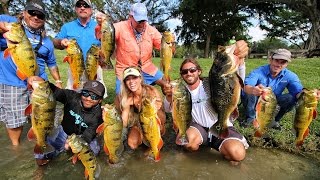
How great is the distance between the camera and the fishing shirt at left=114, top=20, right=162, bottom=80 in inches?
230

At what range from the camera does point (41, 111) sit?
425cm

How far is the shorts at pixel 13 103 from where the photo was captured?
5.63m

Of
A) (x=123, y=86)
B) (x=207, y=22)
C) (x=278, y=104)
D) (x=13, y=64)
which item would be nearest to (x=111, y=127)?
(x=123, y=86)

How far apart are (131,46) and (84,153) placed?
237cm

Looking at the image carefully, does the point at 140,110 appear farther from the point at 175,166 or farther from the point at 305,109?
the point at 305,109

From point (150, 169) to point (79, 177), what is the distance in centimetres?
114

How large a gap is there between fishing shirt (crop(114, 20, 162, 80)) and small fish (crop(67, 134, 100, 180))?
1.91 metres

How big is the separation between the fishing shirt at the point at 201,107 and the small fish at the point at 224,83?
26.9 inches

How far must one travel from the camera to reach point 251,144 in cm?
621

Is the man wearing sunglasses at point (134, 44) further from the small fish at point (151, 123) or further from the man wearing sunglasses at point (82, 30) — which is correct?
the small fish at point (151, 123)

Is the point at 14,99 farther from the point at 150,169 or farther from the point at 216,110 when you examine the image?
the point at 216,110

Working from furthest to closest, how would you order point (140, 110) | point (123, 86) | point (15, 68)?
point (15, 68), point (123, 86), point (140, 110)

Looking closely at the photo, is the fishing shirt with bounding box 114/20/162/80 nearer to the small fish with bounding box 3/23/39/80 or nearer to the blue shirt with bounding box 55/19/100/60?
the blue shirt with bounding box 55/19/100/60

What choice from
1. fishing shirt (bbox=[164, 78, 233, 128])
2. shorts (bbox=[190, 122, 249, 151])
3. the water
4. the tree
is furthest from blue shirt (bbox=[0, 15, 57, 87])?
the tree
